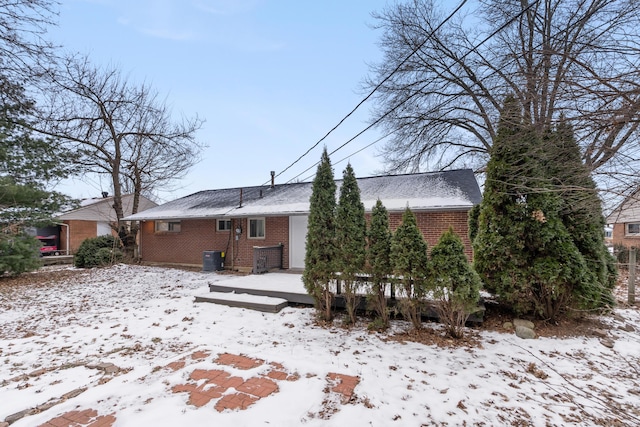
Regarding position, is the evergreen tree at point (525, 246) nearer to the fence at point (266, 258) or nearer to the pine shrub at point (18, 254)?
the fence at point (266, 258)

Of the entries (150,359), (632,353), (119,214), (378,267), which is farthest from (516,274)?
(119,214)

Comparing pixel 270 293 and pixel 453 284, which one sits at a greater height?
pixel 453 284

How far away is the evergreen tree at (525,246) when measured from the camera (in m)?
4.96

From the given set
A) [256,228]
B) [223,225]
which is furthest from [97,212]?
[256,228]

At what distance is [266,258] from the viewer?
10312 mm

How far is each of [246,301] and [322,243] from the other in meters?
2.37

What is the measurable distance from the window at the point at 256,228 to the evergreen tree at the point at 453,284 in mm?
8208

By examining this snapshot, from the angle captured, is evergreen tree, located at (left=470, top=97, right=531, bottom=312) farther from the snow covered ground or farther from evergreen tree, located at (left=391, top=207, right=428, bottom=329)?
evergreen tree, located at (left=391, top=207, right=428, bottom=329)

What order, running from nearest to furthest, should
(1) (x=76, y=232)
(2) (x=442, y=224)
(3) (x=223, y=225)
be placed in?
(2) (x=442, y=224)
(3) (x=223, y=225)
(1) (x=76, y=232)

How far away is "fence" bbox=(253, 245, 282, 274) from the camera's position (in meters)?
9.83

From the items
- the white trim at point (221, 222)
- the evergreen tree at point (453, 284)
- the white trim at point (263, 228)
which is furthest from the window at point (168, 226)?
the evergreen tree at point (453, 284)

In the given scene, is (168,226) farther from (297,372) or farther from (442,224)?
(297,372)

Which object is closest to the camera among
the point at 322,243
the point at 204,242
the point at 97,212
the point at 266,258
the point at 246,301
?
the point at 322,243

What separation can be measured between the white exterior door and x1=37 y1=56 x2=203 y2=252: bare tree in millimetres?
9288
